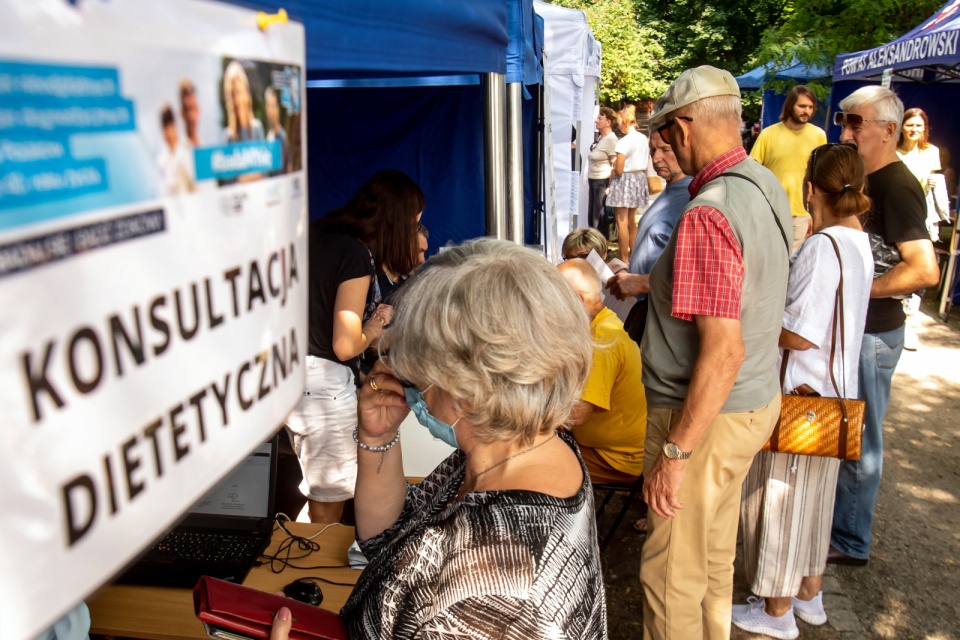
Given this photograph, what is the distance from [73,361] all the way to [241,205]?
0.23 metres

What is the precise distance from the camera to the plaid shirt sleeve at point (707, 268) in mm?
1973

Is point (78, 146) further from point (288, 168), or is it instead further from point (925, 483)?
point (925, 483)

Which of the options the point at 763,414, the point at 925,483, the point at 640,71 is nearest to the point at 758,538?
the point at 763,414

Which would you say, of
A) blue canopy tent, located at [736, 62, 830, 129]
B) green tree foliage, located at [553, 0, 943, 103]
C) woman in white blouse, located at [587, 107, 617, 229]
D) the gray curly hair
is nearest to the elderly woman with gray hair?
the gray curly hair

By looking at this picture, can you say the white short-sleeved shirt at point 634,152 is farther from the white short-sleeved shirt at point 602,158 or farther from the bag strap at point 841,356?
the bag strap at point 841,356

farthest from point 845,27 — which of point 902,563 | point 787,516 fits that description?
point 787,516

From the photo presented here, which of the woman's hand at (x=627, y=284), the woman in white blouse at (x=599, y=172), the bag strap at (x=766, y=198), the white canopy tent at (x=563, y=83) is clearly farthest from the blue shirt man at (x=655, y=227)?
the woman in white blouse at (x=599, y=172)

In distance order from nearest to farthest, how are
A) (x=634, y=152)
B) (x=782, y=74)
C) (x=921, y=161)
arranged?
1. (x=921, y=161)
2. (x=634, y=152)
3. (x=782, y=74)

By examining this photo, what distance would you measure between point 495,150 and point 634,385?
3.52 feet

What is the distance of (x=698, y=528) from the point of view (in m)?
2.27

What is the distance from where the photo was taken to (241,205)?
2.21ft

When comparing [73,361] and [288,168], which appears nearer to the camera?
[73,361]

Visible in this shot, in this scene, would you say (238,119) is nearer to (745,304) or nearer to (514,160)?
(745,304)

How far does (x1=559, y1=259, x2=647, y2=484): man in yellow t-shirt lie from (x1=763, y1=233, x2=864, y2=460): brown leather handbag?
54cm
